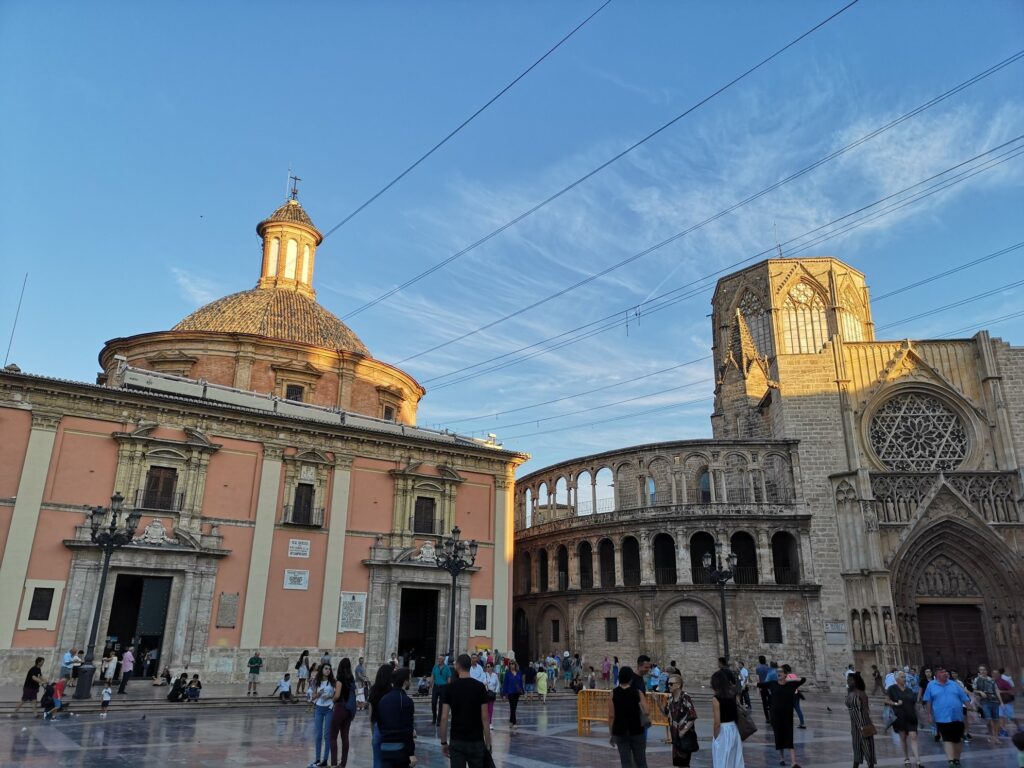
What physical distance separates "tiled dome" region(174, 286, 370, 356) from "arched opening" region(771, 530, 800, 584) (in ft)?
69.1

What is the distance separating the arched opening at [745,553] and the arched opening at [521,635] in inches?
460

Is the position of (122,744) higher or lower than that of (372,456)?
lower

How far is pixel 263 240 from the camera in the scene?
37906 mm

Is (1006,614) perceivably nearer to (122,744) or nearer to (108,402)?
(122,744)

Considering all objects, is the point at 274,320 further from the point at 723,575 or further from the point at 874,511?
the point at 874,511

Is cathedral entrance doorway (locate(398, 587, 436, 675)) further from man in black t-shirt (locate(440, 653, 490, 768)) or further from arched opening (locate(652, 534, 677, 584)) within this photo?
man in black t-shirt (locate(440, 653, 490, 768))

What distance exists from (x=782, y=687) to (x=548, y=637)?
2797cm

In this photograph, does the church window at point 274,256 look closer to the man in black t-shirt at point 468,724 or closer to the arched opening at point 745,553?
the arched opening at point 745,553

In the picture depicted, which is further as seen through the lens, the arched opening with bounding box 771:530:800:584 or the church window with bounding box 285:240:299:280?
the church window with bounding box 285:240:299:280

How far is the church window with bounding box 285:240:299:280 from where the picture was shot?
37.3 metres

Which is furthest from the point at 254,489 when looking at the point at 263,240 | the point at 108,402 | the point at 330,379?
the point at 263,240

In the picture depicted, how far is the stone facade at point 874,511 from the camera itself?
102ft

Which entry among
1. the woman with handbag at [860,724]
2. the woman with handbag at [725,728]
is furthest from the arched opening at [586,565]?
the woman with handbag at [725,728]

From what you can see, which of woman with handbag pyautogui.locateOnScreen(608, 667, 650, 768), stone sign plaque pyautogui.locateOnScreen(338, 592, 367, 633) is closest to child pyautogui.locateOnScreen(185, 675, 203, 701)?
stone sign plaque pyautogui.locateOnScreen(338, 592, 367, 633)
